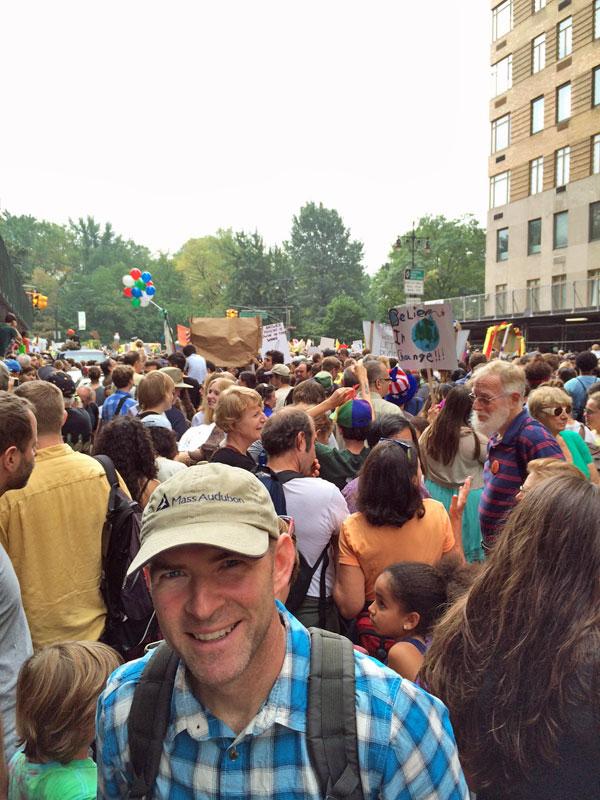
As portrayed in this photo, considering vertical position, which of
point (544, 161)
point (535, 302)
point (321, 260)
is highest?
point (544, 161)

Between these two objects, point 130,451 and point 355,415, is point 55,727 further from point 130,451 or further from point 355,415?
point 355,415

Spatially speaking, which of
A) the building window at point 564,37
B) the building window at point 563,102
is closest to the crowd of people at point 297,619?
the building window at point 563,102

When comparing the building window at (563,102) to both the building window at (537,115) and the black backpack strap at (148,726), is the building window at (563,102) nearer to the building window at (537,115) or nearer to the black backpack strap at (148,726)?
the building window at (537,115)

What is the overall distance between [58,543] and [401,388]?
6.23 metres

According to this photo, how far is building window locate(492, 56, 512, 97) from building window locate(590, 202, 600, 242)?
36.1 feet

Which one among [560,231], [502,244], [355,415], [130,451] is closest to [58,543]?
[130,451]

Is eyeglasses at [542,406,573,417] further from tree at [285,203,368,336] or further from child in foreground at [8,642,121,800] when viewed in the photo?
tree at [285,203,368,336]

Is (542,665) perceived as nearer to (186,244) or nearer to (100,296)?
(100,296)

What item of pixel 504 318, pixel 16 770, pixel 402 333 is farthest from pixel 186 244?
pixel 16 770

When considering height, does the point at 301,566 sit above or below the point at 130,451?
below

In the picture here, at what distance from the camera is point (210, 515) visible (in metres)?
1.47

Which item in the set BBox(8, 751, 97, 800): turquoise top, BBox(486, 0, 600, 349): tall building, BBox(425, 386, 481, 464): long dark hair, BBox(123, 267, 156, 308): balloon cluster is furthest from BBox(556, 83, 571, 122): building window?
BBox(8, 751, 97, 800): turquoise top

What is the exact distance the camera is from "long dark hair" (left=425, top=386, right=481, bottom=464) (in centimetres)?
543

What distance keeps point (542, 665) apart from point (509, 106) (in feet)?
153
